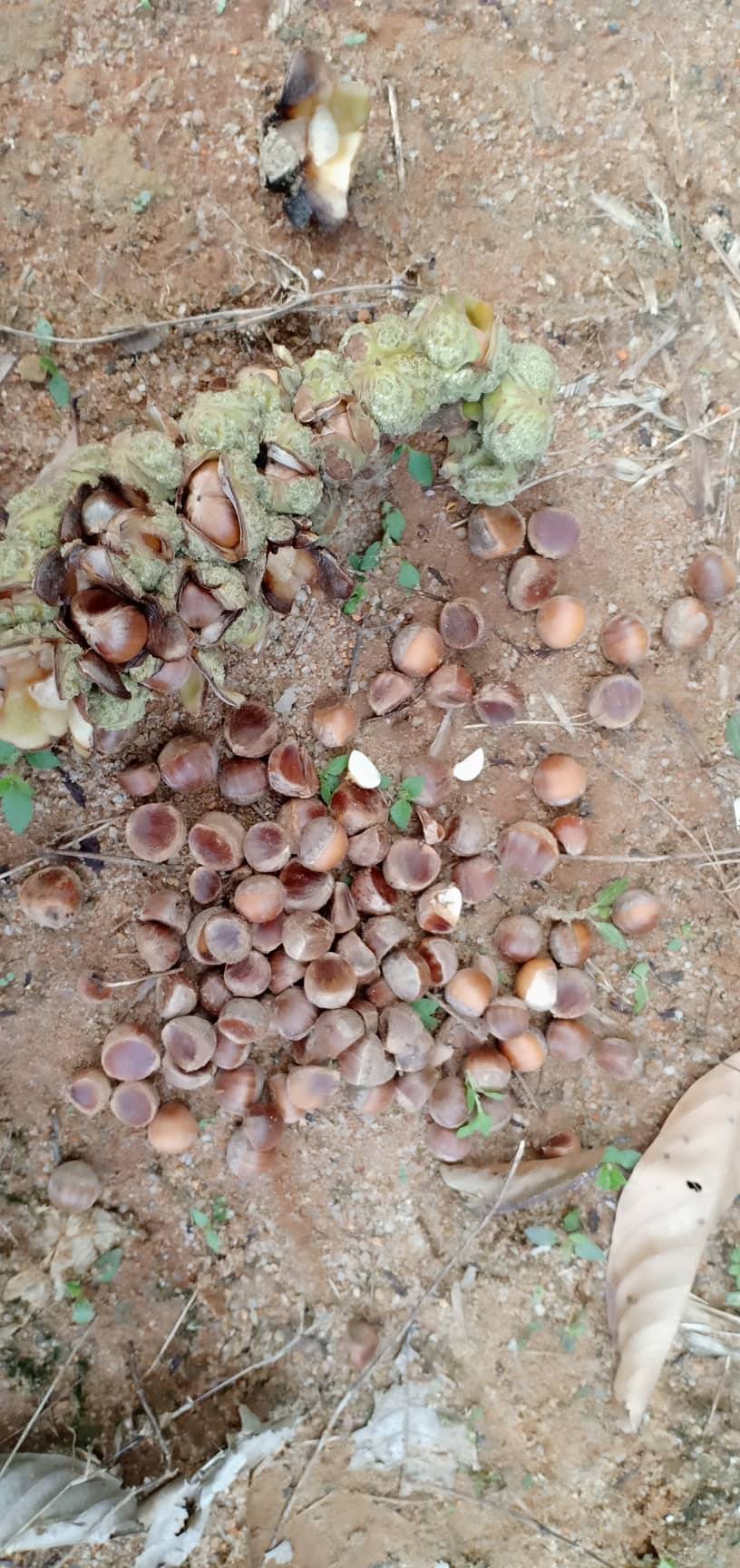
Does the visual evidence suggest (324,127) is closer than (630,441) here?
Yes

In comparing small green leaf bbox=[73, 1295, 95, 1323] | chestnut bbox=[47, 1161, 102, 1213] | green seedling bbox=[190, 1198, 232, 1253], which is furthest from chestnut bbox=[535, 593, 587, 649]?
→ small green leaf bbox=[73, 1295, 95, 1323]

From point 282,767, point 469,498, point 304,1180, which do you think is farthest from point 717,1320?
point 469,498

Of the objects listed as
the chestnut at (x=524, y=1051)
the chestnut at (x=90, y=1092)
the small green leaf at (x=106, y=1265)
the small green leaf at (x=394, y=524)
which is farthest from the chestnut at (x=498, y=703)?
the small green leaf at (x=106, y=1265)

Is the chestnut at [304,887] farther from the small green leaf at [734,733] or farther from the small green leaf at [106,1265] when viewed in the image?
the small green leaf at [734,733]

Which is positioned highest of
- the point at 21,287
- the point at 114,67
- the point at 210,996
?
the point at 114,67

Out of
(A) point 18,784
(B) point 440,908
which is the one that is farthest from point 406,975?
(A) point 18,784

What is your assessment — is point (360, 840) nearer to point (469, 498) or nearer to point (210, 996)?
point (210, 996)

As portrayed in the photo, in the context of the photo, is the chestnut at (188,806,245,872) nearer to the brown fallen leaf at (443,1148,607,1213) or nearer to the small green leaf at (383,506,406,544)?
the small green leaf at (383,506,406,544)
